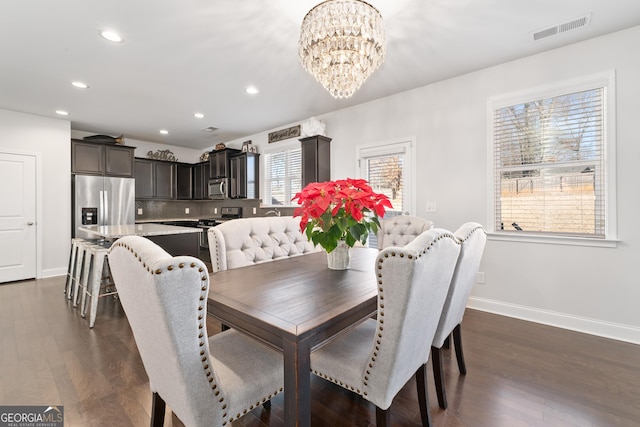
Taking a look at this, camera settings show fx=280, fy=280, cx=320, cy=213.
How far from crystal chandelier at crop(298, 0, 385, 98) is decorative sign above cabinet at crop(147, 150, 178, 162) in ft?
18.2

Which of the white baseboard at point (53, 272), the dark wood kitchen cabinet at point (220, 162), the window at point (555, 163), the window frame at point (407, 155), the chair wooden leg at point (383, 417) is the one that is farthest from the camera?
the dark wood kitchen cabinet at point (220, 162)

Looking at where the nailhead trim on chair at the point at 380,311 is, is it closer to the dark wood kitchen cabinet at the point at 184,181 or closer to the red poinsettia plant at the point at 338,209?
the red poinsettia plant at the point at 338,209

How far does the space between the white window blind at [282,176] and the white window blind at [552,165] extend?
9.77ft

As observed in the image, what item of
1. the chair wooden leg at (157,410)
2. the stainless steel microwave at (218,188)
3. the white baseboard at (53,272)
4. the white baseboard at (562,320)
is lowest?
the white baseboard at (562,320)

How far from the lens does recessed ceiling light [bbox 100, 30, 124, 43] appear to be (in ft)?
7.66

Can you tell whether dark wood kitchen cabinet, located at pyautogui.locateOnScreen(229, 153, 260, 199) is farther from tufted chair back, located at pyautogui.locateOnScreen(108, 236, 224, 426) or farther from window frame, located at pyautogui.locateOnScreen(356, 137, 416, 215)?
tufted chair back, located at pyautogui.locateOnScreen(108, 236, 224, 426)

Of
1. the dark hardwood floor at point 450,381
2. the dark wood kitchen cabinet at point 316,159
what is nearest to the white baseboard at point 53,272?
the dark hardwood floor at point 450,381

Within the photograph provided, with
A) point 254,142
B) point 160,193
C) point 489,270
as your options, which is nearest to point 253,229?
point 489,270

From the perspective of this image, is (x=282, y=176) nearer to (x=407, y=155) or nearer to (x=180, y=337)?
(x=407, y=155)

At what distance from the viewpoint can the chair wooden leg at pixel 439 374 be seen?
1.54 metres

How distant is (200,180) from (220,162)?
1.17 meters

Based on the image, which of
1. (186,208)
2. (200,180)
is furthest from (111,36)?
(186,208)

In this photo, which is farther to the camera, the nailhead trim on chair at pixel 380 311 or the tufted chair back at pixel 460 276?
the tufted chair back at pixel 460 276

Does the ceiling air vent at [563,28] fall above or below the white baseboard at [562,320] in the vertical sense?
above
